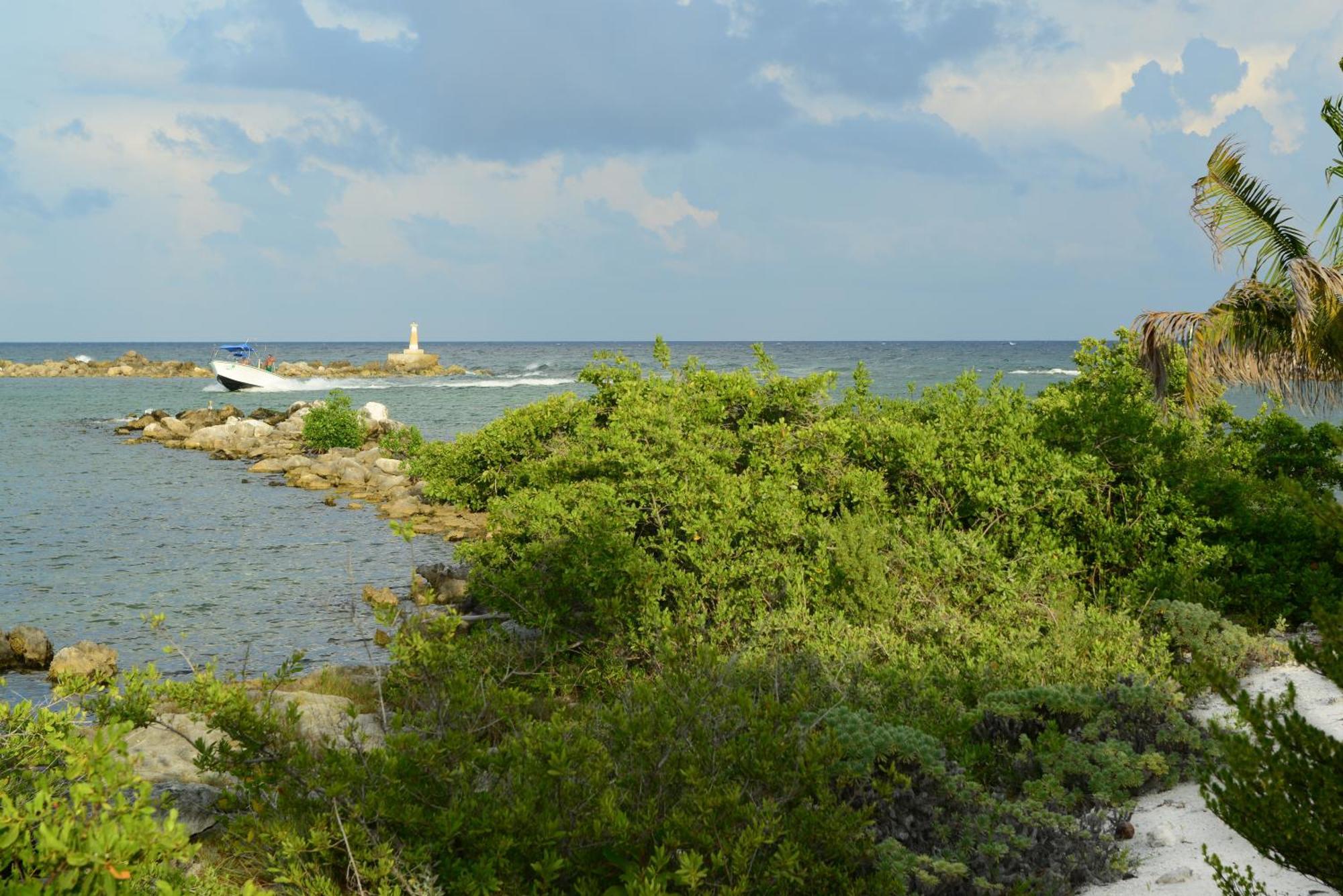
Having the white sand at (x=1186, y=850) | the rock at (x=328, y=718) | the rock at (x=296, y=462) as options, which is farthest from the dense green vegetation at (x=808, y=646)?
the rock at (x=296, y=462)

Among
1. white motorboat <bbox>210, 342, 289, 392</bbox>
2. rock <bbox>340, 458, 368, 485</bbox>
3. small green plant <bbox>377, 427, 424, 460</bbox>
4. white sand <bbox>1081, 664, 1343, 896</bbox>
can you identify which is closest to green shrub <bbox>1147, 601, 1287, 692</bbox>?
white sand <bbox>1081, 664, 1343, 896</bbox>

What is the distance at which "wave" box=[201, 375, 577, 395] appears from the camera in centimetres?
5641

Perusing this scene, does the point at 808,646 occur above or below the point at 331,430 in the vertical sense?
above

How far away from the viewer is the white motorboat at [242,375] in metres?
53.0

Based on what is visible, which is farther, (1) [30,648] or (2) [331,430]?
(2) [331,430]

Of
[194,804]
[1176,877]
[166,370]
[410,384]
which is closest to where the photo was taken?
[1176,877]

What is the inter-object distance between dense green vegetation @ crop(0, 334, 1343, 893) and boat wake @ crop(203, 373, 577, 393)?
48308 millimetres

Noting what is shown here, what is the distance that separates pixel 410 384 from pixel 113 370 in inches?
1029

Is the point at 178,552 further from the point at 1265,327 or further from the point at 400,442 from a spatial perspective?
the point at 1265,327

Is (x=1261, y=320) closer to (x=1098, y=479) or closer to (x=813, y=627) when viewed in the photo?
(x=1098, y=479)

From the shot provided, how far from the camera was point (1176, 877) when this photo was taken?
4465mm

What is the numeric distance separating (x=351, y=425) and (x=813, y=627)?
952 inches

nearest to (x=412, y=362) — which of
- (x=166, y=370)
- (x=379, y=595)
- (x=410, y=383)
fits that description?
(x=410, y=383)

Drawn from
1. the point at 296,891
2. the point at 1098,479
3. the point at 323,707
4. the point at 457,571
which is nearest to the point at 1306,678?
the point at 1098,479
